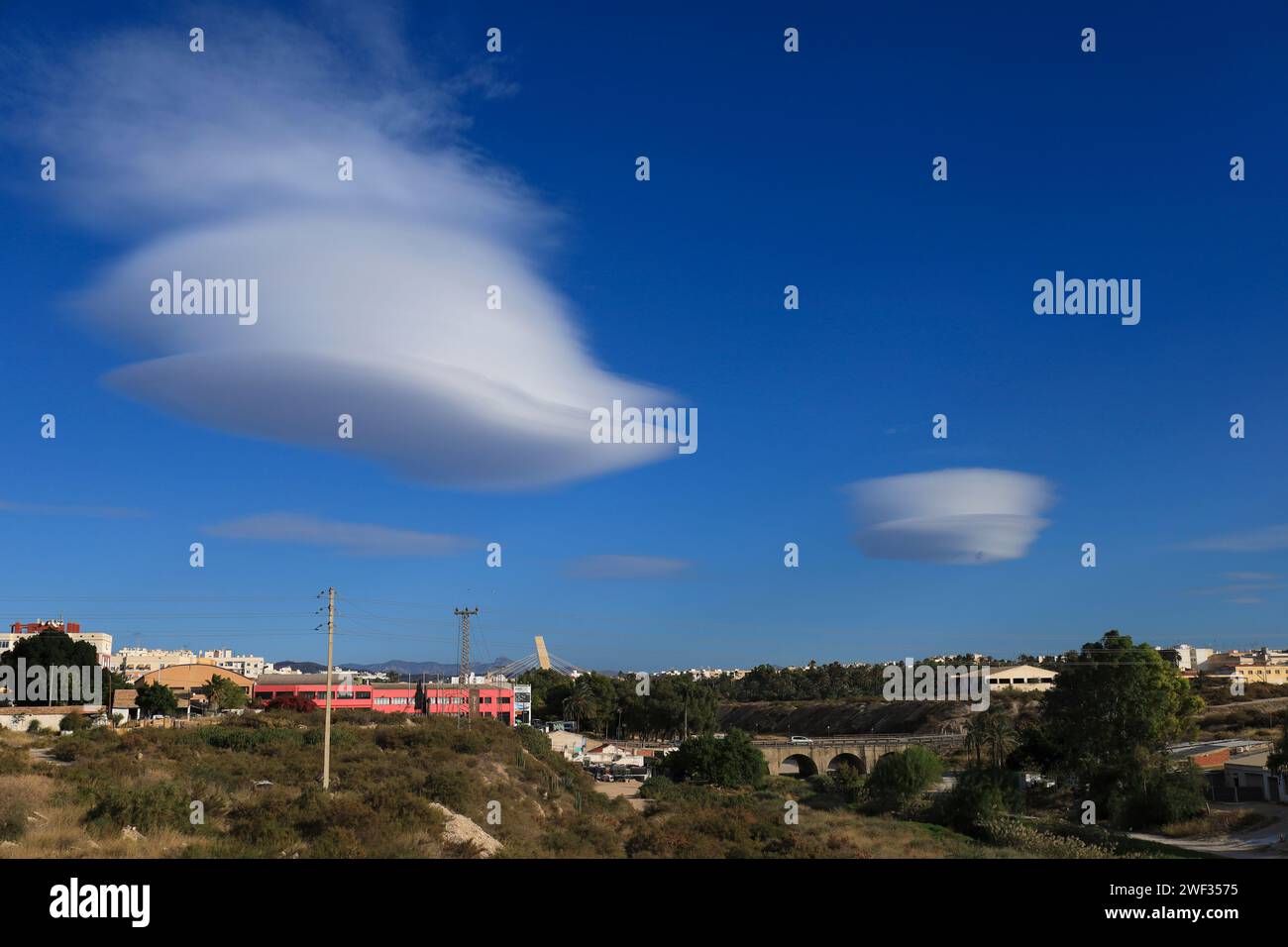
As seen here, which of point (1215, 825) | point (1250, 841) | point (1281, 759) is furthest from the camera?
point (1281, 759)

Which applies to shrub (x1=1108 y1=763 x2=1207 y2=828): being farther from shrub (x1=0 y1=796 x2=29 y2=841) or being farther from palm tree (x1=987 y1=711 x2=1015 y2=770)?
shrub (x1=0 y1=796 x2=29 y2=841)

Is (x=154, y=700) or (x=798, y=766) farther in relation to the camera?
(x=798, y=766)

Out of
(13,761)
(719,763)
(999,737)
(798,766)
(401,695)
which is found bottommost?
(798,766)

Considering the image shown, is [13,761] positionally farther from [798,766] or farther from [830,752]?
[798,766]

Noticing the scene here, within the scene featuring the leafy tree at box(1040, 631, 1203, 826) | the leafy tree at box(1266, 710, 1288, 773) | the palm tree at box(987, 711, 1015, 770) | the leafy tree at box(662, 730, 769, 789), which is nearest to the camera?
the leafy tree at box(1266, 710, 1288, 773)

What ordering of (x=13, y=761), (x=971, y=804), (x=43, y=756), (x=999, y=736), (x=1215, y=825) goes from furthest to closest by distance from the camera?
(x=999, y=736) < (x=971, y=804) < (x=1215, y=825) < (x=43, y=756) < (x=13, y=761)

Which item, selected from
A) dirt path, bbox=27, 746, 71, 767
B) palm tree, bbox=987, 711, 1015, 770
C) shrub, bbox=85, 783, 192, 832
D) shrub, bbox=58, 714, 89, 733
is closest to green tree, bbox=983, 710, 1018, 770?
palm tree, bbox=987, 711, 1015, 770

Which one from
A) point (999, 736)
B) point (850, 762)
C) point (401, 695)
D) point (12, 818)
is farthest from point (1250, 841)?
point (401, 695)
